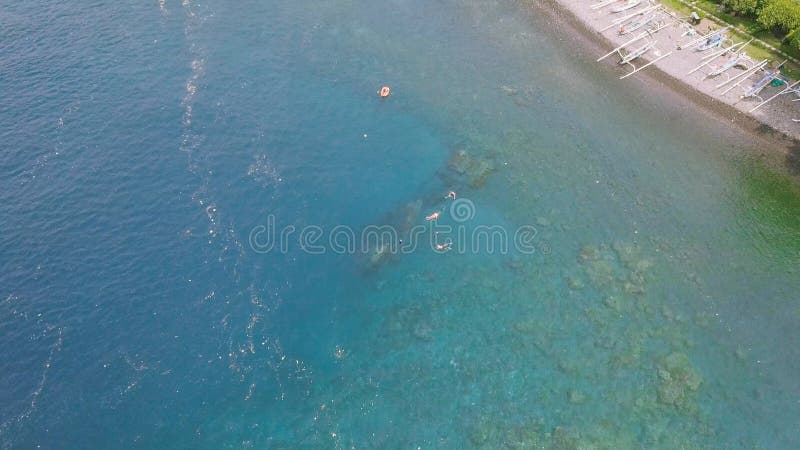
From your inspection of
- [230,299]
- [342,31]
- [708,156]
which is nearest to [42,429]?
[230,299]

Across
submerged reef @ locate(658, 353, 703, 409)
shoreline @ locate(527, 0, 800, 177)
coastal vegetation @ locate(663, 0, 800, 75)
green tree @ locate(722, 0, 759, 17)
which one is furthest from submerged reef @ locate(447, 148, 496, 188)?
green tree @ locate(722, 0, 759, 17)

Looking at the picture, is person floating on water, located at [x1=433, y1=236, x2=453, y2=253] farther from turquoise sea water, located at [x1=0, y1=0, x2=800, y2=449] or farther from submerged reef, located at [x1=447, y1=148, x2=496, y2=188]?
submerged reef, located at [x1=447, y1=148, x2=496, y2=188]

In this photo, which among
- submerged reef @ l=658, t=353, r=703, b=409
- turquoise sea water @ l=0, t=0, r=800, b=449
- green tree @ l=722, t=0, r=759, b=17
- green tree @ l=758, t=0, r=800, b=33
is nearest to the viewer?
submerged reef @ l=658, t=353, r=703, b=409

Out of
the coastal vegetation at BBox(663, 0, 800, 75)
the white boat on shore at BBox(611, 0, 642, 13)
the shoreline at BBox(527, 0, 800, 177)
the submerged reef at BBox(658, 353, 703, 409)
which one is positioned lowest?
the submerged reef at BBox(658, 353, 703, 409)

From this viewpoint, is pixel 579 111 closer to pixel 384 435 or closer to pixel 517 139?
pixel 517 139

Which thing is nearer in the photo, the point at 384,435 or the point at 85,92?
the point at 384,435

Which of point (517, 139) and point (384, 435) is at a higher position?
point (517, 139)

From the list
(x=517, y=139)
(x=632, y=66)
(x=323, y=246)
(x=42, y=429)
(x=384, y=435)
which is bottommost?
(x=42, y=429)
